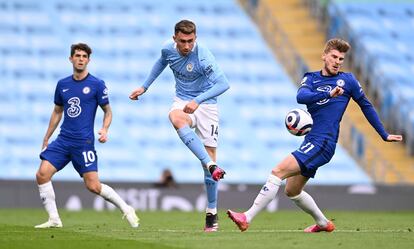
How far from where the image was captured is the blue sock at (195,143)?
40.1ft

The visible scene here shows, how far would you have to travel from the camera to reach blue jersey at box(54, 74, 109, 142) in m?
13.1

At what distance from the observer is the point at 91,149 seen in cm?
1315

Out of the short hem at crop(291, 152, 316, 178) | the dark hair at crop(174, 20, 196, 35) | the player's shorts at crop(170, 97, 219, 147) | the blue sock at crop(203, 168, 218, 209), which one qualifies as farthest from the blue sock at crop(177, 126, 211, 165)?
the short hem at crop(291, 152, 316, 178)

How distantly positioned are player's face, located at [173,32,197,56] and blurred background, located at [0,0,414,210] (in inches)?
407

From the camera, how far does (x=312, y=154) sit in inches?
453

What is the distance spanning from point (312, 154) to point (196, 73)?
184 centimetres

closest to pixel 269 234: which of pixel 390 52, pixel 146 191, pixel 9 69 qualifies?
pixel 146 191

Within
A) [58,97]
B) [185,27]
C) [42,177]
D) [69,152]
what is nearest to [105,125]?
[69,152]

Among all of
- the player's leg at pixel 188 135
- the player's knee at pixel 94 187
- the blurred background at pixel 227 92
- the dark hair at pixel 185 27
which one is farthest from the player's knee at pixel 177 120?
the blurred background at pixel 227 92

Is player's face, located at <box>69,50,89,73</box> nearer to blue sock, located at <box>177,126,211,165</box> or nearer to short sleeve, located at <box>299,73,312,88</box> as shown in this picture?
blue sock, located at <box>177,126,211,165</box>

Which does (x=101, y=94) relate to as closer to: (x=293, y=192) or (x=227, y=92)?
(x=293, y=192)

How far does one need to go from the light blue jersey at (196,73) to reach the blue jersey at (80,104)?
902 millimetres

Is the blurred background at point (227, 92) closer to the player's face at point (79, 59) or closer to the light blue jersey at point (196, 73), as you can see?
the player's face at point (79, 59)

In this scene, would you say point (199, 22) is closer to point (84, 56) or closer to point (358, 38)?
point (358, 38)
